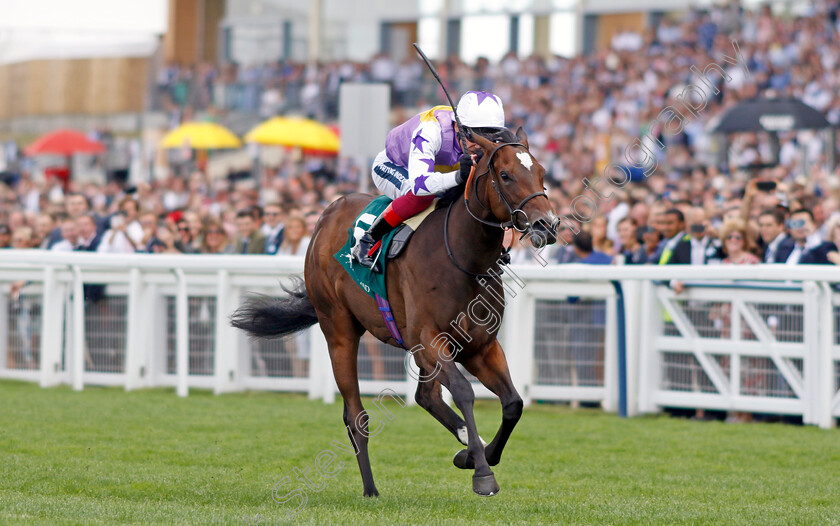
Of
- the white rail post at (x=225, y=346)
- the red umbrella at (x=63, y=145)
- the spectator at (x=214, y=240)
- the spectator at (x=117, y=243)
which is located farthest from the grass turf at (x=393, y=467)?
the red umbrella at (x=63, y=145)

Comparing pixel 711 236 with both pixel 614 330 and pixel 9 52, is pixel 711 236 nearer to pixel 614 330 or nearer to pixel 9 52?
pixel 614 330

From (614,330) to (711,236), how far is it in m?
1.29

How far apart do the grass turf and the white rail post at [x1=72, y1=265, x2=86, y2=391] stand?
688 mm

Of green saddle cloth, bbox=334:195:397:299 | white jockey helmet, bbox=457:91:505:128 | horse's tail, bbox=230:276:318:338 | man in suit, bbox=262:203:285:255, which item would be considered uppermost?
white jockey helmet, bbox=457:91:505:128

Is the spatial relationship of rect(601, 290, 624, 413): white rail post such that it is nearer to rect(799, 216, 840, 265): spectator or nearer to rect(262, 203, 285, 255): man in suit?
rect(799, 216, 840, 265): spectator

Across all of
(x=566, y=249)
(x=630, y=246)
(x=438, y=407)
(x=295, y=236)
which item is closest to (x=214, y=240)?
(x=295, y=236)

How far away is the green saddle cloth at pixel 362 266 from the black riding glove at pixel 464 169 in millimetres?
540

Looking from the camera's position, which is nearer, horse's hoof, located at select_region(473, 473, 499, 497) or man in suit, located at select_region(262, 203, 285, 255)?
horse's hoof, located at select_region(473, 473, 499, 497)

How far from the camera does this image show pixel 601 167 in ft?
53.7

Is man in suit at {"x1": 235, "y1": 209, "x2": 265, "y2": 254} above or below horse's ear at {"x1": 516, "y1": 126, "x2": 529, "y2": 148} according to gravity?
below

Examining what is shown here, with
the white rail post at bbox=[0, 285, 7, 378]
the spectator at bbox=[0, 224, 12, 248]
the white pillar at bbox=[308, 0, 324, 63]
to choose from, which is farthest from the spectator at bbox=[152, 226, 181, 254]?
the white pillar at bbox=[308, 0, 324, 63]

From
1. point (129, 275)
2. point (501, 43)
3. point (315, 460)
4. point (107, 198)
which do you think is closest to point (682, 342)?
point (315, 460)

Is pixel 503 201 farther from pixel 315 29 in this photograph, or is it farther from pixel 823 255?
pixel 315 29

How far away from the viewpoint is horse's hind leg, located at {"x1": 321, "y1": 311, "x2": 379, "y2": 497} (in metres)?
5.75
